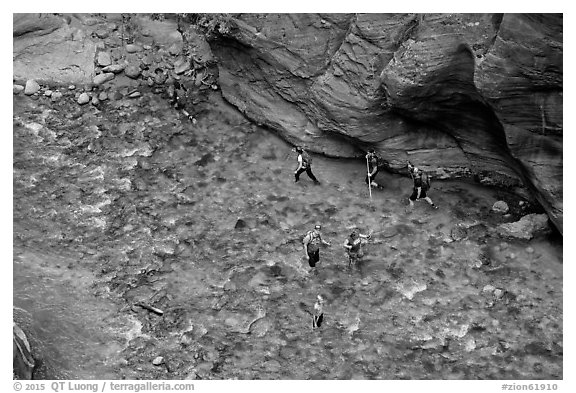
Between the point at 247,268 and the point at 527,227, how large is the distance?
27.4ft

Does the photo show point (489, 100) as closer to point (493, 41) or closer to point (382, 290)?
point (493, 41)

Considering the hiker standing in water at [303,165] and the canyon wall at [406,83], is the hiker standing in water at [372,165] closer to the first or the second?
the canyon wall at [406,83]

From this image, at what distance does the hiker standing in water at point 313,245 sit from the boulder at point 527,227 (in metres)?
5.55

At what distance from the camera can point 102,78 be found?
2806 cm

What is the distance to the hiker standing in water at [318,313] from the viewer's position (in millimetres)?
19688

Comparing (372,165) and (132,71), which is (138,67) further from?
(372,165)

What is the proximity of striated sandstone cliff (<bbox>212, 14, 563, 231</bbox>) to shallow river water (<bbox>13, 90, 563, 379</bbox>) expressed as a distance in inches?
41.5

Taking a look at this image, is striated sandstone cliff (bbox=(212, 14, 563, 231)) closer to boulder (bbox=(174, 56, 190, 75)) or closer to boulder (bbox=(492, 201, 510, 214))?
boulder (bbox=(492, 201, 510, 214))

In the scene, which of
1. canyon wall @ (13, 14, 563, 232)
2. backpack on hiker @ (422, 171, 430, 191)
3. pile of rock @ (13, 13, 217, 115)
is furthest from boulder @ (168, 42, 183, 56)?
backpack on hiker @ (422, 171, 430, 191)

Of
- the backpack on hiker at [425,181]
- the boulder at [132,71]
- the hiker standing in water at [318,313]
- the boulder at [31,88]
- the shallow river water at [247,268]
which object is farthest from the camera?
the boulder at [132,71]

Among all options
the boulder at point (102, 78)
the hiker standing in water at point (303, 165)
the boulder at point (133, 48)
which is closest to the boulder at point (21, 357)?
the hiker standing in water at point (303, 165)

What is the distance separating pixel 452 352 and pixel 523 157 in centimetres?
608

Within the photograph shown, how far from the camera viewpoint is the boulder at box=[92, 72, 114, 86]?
1104 inches

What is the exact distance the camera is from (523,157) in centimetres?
2112
